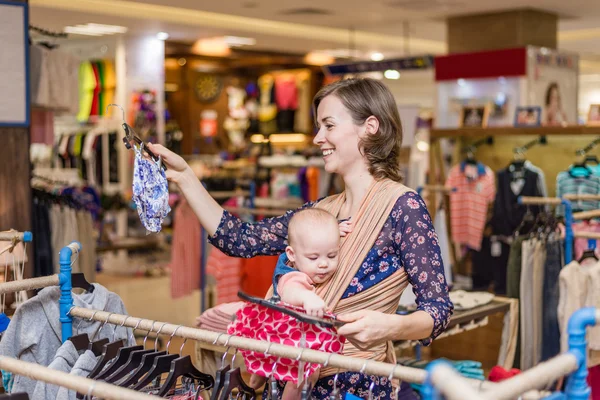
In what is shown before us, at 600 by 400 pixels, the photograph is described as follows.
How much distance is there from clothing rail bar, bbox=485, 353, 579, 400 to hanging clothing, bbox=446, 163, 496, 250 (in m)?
5.51

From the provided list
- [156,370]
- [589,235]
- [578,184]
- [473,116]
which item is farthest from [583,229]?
[156,370]

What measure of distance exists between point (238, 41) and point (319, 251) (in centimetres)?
988

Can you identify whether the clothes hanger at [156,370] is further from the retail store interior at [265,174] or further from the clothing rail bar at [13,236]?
the clothing rail bar at [13,236]

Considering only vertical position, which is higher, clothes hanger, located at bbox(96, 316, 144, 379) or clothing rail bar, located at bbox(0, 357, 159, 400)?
clothing rail bar, located at bbox(0, 357, 159, 400)

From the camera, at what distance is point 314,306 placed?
182cm

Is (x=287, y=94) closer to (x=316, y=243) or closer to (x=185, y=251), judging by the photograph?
(x=185, y=251)

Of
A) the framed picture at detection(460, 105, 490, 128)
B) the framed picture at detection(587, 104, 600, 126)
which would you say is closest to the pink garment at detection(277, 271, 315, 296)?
the framed picture at detection(587, 104, 600, 126)

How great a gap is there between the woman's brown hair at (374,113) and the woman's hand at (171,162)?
0.45 metres

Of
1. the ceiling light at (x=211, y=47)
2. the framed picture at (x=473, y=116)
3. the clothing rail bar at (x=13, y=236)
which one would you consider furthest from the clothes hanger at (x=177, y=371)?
the ceiling light at (x=211, y=47)

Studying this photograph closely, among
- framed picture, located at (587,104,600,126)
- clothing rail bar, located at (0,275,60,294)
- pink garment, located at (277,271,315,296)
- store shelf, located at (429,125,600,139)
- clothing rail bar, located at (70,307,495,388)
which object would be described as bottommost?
clothing rail bar, located at (70,307,495,388)

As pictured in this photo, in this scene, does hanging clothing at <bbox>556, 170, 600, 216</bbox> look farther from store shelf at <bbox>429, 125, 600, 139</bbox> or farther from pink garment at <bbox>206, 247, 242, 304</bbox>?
pink garment at <bbox>206, 247, 242, 304</bbox>

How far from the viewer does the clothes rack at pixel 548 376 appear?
3.85ft

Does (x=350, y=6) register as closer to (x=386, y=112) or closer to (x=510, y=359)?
(x=510, y=359)

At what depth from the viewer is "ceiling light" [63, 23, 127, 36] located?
31.9 feet
